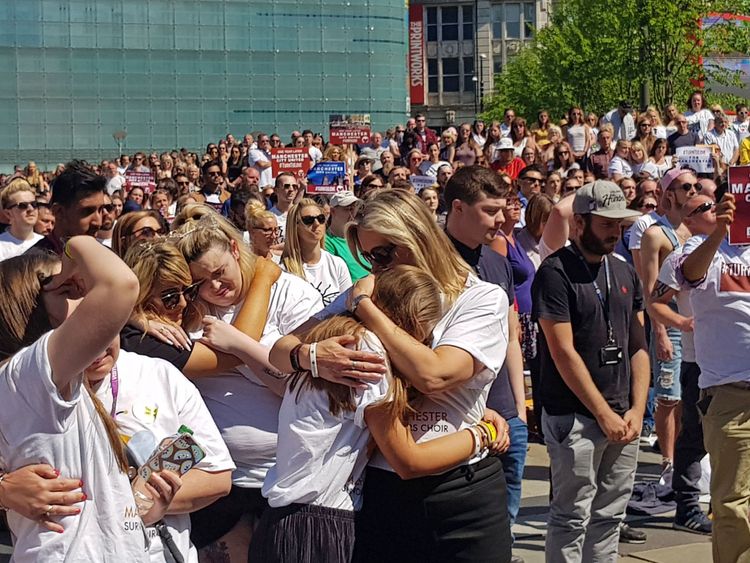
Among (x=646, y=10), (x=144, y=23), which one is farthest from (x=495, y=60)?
(x=646, y=10)

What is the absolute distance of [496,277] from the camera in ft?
19.6

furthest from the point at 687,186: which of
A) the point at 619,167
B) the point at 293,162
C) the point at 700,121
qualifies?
the point at 700,121

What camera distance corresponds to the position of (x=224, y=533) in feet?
14.5

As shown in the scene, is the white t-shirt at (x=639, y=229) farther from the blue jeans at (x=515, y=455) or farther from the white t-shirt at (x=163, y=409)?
the white t-shirt at (x=163, y=409)

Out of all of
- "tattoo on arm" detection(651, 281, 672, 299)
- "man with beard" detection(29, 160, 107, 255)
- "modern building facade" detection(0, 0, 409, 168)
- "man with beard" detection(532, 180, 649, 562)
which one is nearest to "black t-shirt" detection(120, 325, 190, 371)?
"man with beard" detection(29, 160, 107, 255)

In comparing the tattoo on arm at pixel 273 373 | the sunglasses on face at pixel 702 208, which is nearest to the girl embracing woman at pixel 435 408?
the tattoo on arm at pixel 273 373

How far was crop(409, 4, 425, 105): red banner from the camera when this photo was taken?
9600cm

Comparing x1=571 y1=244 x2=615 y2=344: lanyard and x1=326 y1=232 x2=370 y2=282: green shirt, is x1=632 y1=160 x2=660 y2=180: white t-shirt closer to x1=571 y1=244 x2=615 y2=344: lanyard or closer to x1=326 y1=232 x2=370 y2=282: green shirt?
x1=326 y1=232 x2=370 y2=282: green shirt

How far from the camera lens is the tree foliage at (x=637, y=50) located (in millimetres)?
34344

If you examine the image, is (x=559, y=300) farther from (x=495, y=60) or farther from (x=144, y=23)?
(x=495, y=60)

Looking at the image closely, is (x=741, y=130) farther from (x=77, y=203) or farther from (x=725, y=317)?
(x=77, y=203)

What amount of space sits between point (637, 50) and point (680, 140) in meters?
18.4

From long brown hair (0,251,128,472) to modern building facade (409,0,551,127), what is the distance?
301 ft

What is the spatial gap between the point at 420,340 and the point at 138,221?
2.10 m
